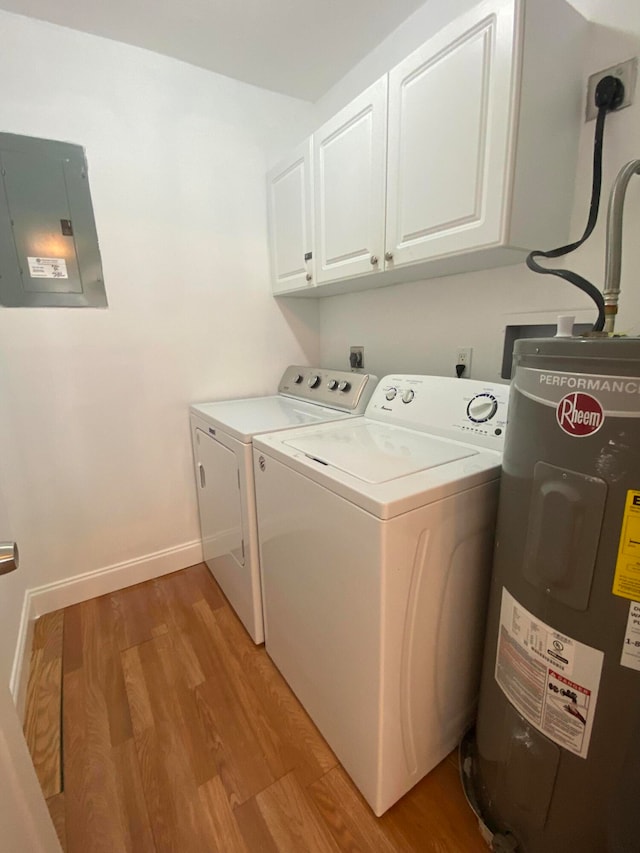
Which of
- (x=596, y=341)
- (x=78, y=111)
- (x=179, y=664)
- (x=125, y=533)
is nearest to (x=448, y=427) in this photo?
(x=596, y=341)

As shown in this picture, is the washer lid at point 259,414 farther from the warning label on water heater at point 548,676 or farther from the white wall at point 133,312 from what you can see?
the warning label on water heater at point 548,676

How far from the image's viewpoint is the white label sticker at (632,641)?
2.04ft

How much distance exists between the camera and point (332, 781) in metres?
1.07

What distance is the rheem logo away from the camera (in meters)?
0.62

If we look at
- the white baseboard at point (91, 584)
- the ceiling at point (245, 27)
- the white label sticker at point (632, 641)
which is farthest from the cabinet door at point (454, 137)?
the white baseboard at point (91, 584)

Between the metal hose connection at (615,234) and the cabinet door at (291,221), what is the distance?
1179 millimetres

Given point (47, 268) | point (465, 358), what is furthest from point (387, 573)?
point (47, 268)

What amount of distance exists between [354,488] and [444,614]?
422mm

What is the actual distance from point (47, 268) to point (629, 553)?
2037mm

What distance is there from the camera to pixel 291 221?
1835 mm

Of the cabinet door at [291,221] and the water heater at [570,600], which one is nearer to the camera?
the water heater at [570,600]

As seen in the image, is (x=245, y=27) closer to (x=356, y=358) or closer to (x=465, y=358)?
(x=356, y=358)

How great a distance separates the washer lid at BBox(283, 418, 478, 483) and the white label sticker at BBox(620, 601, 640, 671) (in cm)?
47

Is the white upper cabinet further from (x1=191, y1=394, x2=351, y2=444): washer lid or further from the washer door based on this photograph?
the washer door
